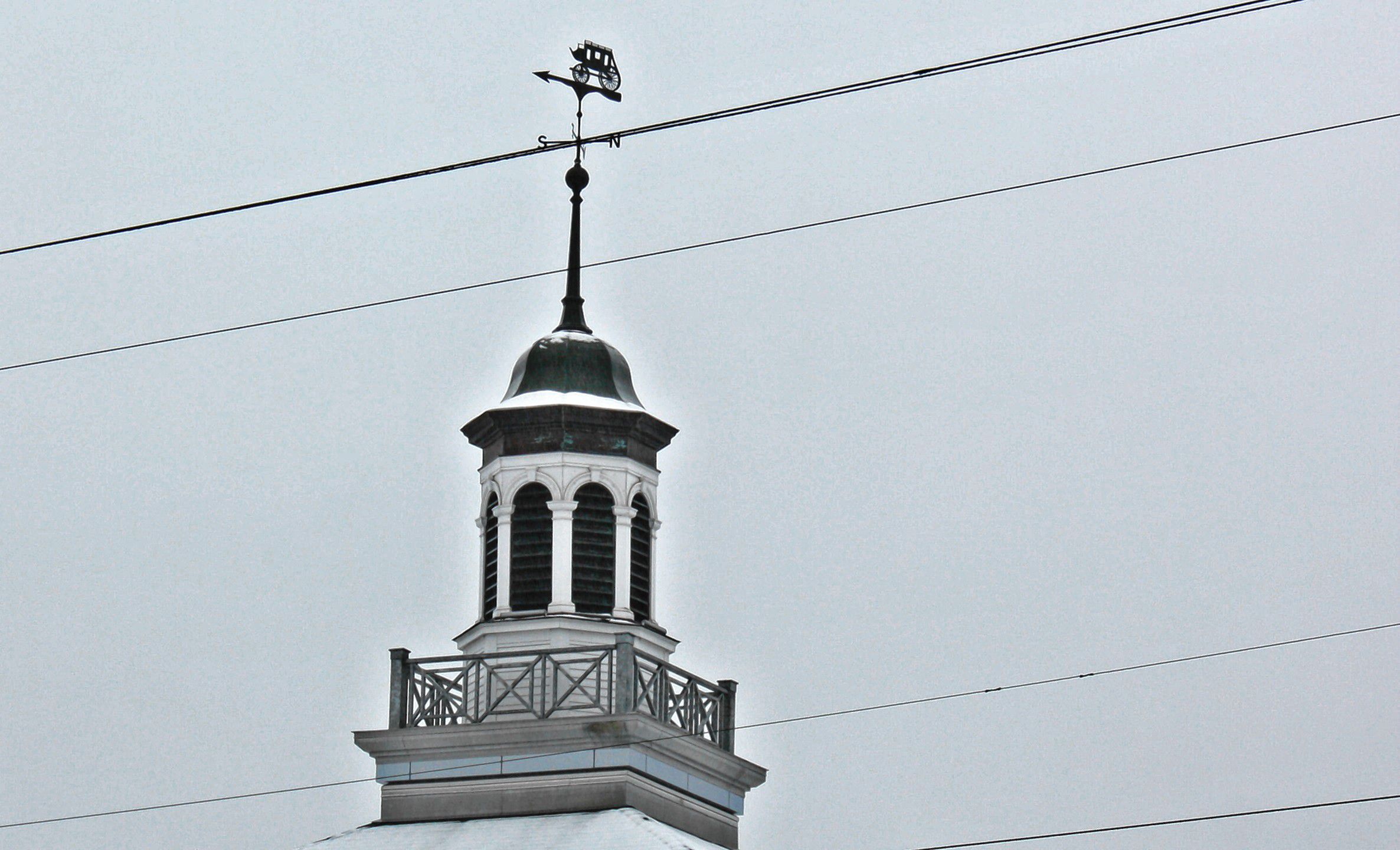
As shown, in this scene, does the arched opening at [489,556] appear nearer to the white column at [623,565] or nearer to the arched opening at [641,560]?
the white column at [623,565]

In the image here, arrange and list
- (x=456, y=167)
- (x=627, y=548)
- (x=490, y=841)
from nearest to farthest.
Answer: (x=456, y=167), (x=490, y=841), (x=627, y=548)

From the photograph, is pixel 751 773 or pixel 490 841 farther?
pixel 751 773

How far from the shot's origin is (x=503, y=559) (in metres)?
38.4

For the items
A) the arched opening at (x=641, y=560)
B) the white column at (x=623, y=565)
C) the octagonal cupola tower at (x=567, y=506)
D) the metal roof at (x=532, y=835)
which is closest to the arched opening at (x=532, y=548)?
the octagonal cupola tower at (x=567, y=506)

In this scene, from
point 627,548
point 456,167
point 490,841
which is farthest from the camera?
point 627,548

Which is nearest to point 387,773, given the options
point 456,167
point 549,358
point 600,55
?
point 549,358

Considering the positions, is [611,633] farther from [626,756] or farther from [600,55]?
[600,55]

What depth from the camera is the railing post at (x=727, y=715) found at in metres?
38.1

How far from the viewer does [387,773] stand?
1476 inches

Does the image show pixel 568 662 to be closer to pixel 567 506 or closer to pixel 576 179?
pixel 567 506

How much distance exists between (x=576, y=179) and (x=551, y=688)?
25.3 feet

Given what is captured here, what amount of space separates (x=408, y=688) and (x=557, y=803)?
2718 millimetres

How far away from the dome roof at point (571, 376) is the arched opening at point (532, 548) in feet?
4.49

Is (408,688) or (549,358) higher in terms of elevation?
(549,358)
